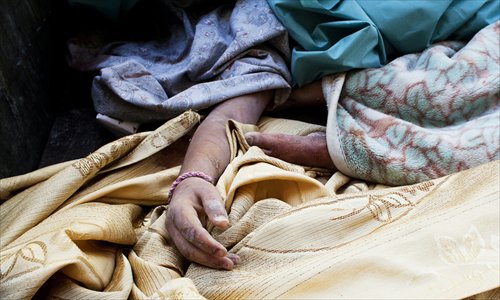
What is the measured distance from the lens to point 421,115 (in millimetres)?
1180

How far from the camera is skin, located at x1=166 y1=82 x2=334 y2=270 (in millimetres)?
875

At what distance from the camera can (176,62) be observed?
4.54 ft

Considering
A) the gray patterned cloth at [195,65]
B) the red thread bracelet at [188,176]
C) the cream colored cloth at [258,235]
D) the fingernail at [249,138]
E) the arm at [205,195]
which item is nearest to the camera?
the cream colored cloth at [258,235]

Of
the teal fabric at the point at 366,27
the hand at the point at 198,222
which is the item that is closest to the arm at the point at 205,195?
the hand at the point at 198,222

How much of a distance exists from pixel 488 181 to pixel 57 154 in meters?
0.97

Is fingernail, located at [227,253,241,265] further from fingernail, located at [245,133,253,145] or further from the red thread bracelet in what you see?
fingernail, located at [245,133,253,145]

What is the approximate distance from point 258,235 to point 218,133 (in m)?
0.34

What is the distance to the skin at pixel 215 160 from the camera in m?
0.87

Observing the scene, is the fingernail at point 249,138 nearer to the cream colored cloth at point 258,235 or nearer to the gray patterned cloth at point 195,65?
the cream colored cloth at point 258,235

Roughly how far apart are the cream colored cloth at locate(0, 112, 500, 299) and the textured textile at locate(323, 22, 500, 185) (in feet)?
0.25

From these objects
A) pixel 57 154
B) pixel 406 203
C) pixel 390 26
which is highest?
pixel 390 26

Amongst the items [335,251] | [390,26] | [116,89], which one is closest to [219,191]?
[335,251]

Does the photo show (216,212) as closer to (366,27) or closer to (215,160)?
(215,160)

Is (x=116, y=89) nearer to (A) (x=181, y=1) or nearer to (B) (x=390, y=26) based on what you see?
(A) (x=181, y=1)
